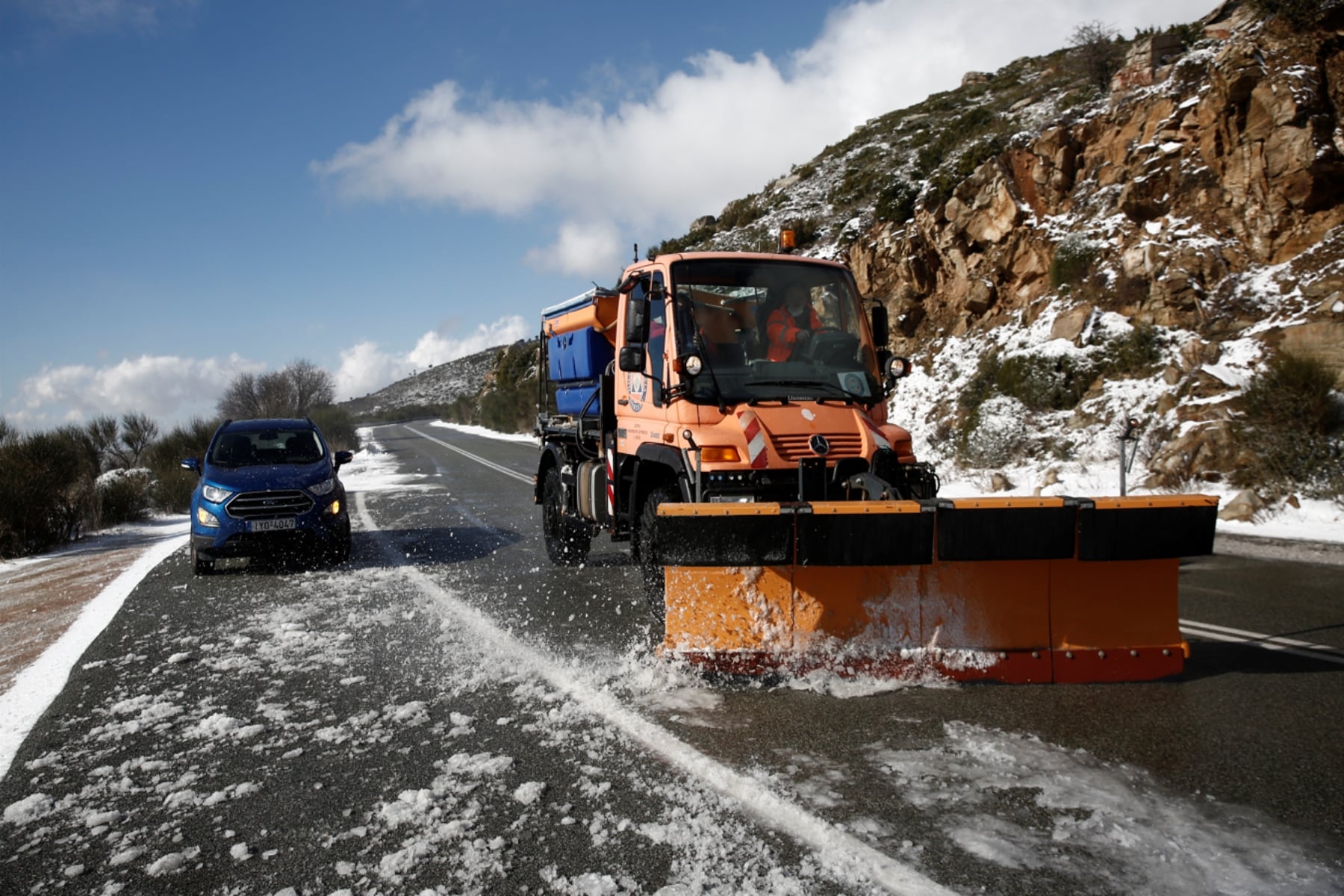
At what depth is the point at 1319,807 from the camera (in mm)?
3285

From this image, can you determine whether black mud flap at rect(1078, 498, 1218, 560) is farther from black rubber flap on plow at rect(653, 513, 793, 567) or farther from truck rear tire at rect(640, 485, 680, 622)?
truck rear tire at rect(640, 485, 680, 622)

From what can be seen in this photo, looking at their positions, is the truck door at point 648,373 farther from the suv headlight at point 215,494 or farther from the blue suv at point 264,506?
the suv headlight at point 215,494

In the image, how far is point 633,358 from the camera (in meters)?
6.37

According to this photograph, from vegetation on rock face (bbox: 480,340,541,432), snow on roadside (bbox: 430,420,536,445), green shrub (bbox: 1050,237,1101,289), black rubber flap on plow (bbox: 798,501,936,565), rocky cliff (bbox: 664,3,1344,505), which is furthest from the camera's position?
vegetation on rock face (bbox: 480,340,541,432)

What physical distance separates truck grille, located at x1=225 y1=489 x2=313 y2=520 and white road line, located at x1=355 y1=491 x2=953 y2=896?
412cm

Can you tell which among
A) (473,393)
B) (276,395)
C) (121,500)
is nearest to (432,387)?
(473,393)

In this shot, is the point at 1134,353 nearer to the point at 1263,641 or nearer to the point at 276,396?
the point at 1263,641

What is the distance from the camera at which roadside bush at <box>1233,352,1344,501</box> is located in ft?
34.7

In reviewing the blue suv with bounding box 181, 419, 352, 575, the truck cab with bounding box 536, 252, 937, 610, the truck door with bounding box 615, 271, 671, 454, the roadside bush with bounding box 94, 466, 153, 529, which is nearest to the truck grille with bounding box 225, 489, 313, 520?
the blue suv with bounding box 181, 419, 352, 575

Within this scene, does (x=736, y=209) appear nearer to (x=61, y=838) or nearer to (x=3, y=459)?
(x=3, y=459)

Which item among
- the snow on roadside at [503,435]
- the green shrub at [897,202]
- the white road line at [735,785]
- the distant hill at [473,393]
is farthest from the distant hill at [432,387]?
the white road line at [735,785]

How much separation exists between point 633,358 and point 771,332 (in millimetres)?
1019

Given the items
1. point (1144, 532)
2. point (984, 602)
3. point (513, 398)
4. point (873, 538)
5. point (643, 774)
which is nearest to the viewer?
point (643, 774)

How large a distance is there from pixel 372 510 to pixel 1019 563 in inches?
510
